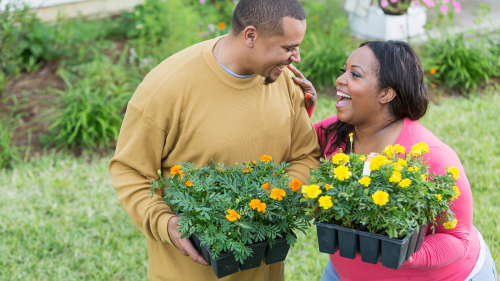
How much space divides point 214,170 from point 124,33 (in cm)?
528

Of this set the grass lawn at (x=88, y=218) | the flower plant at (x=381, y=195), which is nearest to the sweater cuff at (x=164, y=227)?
the flower plant at (x=381, y=195)

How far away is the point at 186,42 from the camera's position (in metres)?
5.45

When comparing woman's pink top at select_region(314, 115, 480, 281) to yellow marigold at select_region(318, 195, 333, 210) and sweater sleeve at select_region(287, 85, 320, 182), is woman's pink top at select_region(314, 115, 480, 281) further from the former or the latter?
yellow marigold at select_region(318, 195, 333, 210)

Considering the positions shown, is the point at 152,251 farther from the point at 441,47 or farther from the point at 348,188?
the point at 441,47

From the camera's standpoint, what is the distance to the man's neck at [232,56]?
1.88 meters

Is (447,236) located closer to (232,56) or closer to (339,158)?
(339,158)

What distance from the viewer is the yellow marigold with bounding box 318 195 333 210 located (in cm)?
149

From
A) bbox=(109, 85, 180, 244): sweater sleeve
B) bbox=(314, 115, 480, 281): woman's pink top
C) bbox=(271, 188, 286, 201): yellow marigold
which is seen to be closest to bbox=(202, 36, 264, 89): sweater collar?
bbox=(109, 85, 180, 244): sweater sleeve

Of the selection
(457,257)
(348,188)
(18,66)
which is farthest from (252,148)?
(18,66)

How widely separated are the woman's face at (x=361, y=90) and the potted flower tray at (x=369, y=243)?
607 mm

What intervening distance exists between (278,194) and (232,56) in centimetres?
65

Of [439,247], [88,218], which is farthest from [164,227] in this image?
[88,218]

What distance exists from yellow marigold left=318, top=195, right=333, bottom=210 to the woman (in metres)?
0.56

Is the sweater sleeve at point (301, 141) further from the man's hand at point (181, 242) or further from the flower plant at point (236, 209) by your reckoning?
the man's hand at point (181, 242)
